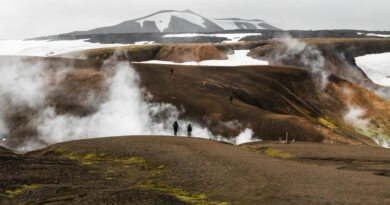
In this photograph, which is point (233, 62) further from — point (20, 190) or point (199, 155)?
point (20, 190)

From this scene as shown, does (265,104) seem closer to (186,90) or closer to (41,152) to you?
(186,90)

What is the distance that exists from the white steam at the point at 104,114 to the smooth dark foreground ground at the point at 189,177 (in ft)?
112

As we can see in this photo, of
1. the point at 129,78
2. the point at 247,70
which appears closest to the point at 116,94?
the point at 129,78

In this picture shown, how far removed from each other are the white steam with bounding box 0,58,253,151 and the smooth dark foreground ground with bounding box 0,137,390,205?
34.3m

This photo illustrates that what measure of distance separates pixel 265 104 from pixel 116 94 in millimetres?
28060

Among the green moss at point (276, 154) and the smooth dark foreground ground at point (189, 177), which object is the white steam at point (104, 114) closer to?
the green moss at point (276, 154)

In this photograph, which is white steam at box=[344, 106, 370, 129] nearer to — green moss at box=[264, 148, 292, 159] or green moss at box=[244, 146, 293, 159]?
green moss at box=[244, 146, 293, 159]

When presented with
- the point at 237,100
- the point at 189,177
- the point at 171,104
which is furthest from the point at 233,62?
the point at 189,177

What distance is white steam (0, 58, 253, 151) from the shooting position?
83562 millimetres

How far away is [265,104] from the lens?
104 m

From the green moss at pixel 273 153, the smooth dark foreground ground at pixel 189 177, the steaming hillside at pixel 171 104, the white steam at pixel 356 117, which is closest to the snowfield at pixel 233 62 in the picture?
the steaming hillside at pixel 171 104

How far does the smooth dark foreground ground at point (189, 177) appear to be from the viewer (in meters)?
25.7

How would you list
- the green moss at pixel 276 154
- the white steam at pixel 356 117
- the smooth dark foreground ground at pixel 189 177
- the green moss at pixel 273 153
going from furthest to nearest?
1. the white steam at pixel 356 117
2. the green moss at pixel 273 153
3. the green moss at pixel 276 154
4. the smooth dark foreground ground at pixel 189 177

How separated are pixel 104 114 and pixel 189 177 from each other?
58.2 meters
